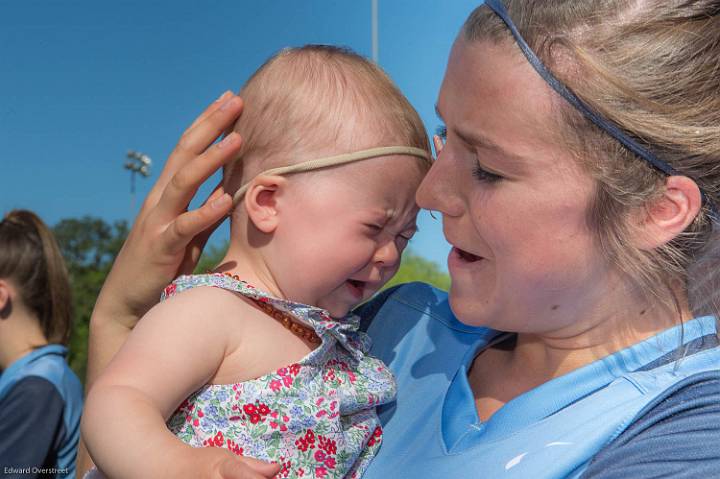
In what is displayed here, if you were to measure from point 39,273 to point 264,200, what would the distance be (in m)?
2.91

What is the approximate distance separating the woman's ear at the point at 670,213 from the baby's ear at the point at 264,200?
70cm

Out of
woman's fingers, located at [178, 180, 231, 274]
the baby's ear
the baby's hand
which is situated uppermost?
the baby's ear

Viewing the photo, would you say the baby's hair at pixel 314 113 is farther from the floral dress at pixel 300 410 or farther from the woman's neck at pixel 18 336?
the woman's neck at pixel 18 336

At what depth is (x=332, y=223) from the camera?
1.66m

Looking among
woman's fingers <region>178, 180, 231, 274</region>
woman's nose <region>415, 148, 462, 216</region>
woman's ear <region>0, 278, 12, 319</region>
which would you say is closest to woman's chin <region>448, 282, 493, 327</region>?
woman's nose <region>415, 148, 462, 216</region>

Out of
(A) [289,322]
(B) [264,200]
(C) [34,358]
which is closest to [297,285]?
(A) [289,322]

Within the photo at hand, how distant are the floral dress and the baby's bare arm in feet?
0.24

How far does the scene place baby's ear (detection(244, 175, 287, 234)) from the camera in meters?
1.66

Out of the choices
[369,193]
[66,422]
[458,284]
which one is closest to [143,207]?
[369,193]

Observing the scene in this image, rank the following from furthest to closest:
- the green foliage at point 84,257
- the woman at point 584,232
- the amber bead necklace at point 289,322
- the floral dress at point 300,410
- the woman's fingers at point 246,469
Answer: the green foliage at point 84,257
the amber bead necklace at point 289,322
the floral dress at point 300,410
the woman at point 584,232
the woman's fingers at point 246,469

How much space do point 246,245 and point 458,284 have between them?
1.57 feet

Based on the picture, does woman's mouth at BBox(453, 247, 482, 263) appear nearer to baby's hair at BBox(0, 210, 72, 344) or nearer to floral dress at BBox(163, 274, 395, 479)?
floral dress at BBox(163, 274, 395, 479)

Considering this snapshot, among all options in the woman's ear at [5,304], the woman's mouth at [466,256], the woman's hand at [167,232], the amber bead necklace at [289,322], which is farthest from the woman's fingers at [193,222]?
the woman's ear at [5,304]

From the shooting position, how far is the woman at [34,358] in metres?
3.53
